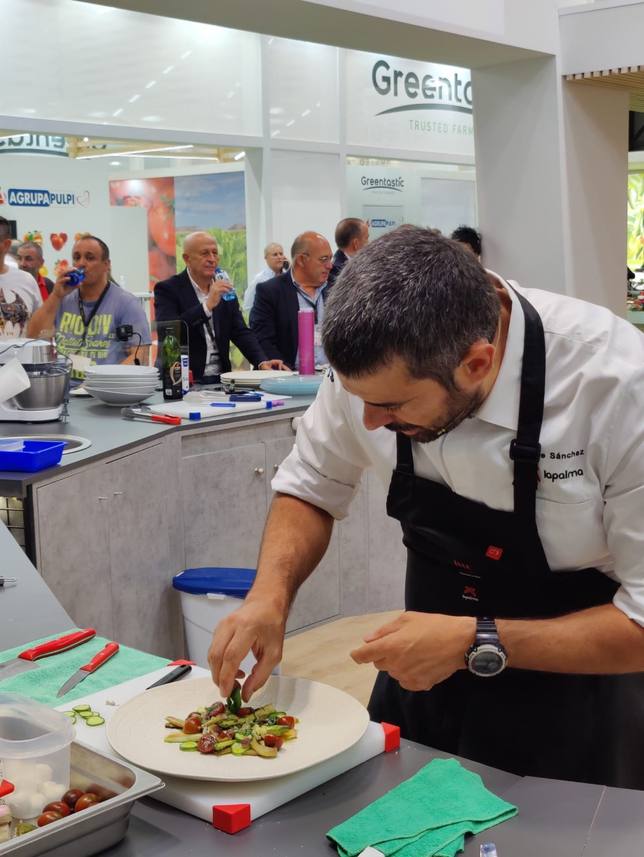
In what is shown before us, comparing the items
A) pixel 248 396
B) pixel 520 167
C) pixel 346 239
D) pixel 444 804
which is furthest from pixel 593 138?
pixel 444 804

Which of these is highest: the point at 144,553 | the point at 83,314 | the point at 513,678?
the point at 83,314

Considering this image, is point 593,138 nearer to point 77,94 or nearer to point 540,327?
point 77,94

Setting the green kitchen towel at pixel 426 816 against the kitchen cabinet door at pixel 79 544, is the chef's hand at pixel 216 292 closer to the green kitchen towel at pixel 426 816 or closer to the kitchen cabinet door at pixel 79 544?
the kitchen cabinet door at pixel 79 544

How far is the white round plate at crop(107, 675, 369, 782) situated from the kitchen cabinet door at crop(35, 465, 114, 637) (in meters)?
1.71

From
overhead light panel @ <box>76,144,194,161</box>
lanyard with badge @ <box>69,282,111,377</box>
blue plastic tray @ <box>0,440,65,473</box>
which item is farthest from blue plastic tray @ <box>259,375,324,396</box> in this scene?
overhead light panel @ <box>76,144,194,161</box>

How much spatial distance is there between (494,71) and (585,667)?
6091 millimetres

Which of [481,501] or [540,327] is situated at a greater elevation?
[540,327]

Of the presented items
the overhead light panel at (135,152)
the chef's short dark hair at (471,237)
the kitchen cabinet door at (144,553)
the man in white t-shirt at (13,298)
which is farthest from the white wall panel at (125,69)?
the kitchen cabinet door at (144,553)

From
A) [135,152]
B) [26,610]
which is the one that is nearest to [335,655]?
[26,610]

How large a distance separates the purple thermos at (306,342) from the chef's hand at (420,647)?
361 centimetres

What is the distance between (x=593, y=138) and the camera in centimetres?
703

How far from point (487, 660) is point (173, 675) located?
0.50 meters

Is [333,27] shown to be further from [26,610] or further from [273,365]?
[26,610]

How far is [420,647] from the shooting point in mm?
1470
